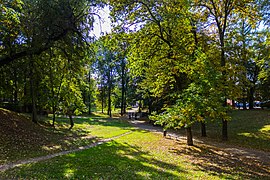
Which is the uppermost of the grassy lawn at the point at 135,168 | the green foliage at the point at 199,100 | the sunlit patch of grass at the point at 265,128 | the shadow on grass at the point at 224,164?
the green foliage at the point at 199,100

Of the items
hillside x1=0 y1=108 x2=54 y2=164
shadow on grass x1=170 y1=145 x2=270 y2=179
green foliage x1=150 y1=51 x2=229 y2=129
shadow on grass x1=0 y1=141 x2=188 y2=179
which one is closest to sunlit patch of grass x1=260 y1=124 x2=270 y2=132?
shadow on grass x1=170 y1=145 x2=270 y2=179

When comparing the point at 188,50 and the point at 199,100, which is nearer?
the point at 199,100

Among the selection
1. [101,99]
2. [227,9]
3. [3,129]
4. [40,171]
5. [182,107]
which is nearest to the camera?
[40,171]

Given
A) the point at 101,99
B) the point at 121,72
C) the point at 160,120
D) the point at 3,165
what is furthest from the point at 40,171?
the point at 101,99

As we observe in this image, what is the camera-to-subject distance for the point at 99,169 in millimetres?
7453

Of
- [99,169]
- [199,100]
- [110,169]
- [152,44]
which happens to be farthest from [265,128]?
[99,169]

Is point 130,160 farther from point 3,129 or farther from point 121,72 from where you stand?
point 121,72

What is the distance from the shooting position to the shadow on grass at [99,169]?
6.66 metres

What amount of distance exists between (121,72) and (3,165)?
3977 centimetres

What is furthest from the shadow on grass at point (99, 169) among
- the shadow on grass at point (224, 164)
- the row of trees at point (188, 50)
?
the row of trees at point (188, 50)

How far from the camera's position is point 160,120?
12.2 meters

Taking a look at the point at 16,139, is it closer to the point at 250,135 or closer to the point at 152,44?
the point at 152,44

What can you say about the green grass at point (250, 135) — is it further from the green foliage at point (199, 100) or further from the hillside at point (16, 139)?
the hillside at point (16, 139)

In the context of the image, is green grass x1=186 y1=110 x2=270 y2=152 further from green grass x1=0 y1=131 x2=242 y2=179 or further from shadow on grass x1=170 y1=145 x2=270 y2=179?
green grass x1=0 y1=131 x2=242 y2=179
